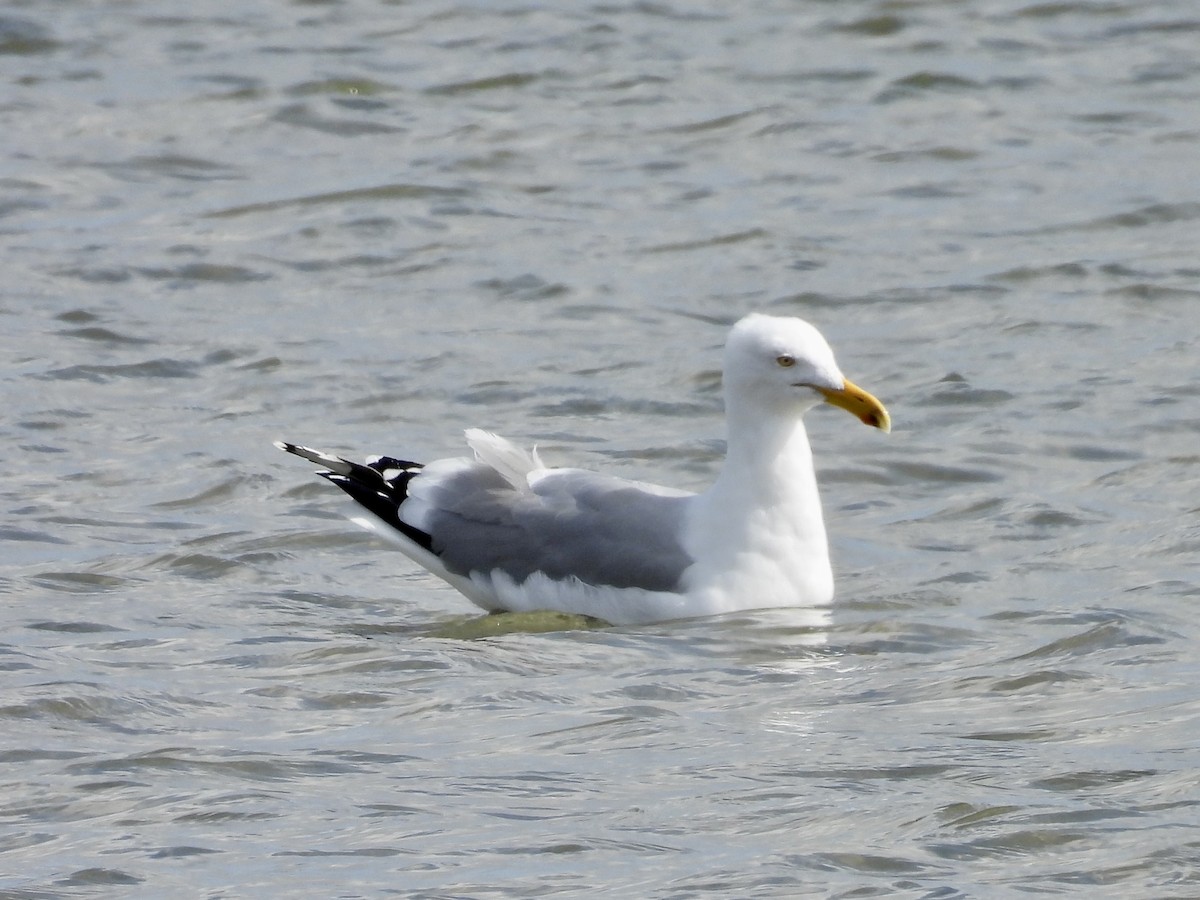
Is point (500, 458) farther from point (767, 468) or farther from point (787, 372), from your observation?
point (787, 372)

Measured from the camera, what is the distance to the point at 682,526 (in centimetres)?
750

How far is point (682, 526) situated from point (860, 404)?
2.29ft

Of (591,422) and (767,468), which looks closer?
(767,468)

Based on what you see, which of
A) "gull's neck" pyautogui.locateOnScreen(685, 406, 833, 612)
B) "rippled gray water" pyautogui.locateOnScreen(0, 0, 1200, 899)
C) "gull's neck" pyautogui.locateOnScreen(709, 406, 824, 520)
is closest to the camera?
"rippled gray water" pyautogui.locateOnScreen(0, 0, 1200, 899)

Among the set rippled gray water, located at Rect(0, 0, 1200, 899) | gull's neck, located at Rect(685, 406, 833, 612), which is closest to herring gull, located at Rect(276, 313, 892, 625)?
gull's neck, located at Rect(685, 406, 833, 612)

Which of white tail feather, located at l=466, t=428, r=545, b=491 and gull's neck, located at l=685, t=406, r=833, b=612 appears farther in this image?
white tail feather, located at l=466, t=428, r=545, b=491

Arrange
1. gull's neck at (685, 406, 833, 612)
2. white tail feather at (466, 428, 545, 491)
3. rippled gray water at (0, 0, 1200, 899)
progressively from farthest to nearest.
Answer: white tail feather at (466, 428, 545, 491) → gull's neck at (685, 406, 833, 612) → rippled gray water at (0, 0, 1200, 899)

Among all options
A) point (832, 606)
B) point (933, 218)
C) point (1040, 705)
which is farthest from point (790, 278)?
point (1040, 705)

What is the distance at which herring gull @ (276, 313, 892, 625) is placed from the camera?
7.38 meters

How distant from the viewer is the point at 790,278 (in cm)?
1193

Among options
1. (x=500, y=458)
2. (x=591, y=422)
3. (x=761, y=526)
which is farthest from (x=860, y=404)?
(x=591, y=422)

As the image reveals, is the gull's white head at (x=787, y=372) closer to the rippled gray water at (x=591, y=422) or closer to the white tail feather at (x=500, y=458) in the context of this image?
the rippled gray water at (x=591, y=422)

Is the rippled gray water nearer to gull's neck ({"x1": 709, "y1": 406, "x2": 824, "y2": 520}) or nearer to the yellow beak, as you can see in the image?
gull's neck ({"x1": 709, "y1": 406, "x2": 824, "y2": 520})

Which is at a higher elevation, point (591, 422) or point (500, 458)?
point (500, 458)
